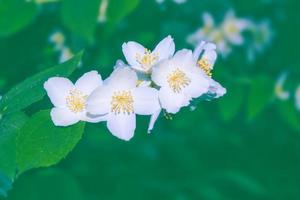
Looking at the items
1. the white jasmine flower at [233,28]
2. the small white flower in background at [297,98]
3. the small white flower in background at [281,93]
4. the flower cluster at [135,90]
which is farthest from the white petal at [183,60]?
the white jasmine flower at [233,28]

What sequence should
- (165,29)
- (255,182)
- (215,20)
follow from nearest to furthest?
(165,29) → (215,20) → (255,182)

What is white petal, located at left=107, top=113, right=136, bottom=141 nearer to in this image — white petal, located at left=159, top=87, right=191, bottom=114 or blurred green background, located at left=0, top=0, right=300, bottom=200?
white petal, located at left=159, top=87, right=191, bottom=114

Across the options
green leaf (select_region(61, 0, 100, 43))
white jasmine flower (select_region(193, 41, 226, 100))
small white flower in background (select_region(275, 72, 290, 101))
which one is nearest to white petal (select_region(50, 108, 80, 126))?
white jasmine flower (select_region(193, 41, 226, 100))

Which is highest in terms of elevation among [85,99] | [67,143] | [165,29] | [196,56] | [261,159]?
[261,159]

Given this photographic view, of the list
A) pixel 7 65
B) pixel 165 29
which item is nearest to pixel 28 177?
pixel 7 65

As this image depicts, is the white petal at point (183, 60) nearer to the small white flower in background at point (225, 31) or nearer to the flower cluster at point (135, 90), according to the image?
the flower cluster at point (135, 90)

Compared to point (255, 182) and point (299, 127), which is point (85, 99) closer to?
point (299, 127)

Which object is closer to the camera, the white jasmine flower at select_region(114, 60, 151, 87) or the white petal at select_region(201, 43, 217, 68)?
the white jasmine flower at select_region(114, 60, 151, 87)
